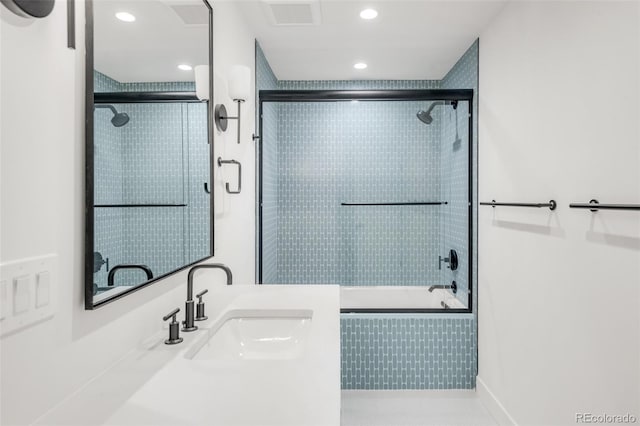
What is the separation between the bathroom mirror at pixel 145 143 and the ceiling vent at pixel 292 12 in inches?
25.1

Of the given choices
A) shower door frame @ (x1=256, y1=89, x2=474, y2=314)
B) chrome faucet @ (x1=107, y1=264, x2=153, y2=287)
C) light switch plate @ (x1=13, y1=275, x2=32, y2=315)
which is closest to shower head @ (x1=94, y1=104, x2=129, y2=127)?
chrome faucet @ (x1=107, y1=264, x2=153, y2=287)

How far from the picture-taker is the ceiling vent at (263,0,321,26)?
2.30m

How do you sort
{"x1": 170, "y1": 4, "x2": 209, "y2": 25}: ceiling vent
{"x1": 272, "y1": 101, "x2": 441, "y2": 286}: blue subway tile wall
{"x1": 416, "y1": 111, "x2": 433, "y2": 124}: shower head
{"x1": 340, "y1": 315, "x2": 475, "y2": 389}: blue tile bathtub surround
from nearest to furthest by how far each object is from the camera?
1. {"x1": 170, "y1": 4, "x2": 209, "y2": 25}: ceiling vent
2. {"x1": 340, "y1": 315, "x2": 475, "y2": 389}: blue tile bathtub surround
3. {"x1": 416, "y1": 111, "x2": 433, "y2": 124}: shower head
4. {"x1": 272, "y1": 101, "x2": 441, "y2": 286}: blue subway tile wall

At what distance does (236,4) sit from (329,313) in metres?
1.90

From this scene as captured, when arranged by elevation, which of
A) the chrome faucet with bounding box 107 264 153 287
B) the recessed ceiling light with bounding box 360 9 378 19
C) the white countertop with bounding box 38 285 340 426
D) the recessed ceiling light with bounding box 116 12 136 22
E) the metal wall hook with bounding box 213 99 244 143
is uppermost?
the recessed ceiling light with bounding box 360 9 378 19

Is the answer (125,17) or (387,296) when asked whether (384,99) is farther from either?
(125,17)

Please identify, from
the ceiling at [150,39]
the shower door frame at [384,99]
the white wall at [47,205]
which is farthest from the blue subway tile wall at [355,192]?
the white wall at [47,205]

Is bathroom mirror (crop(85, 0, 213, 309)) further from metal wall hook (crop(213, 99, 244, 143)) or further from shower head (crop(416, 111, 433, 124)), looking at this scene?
shower head (crop(416, 111, 433, 124))

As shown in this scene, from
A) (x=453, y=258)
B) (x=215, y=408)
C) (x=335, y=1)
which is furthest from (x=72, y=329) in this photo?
(x=453, y=258)

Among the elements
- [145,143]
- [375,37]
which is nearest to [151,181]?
[145,143]

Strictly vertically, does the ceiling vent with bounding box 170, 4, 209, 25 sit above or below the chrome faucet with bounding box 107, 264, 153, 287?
above

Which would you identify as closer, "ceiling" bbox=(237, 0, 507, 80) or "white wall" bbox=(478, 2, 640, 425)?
"white wall" bbox=(478, 2, 640, 425)

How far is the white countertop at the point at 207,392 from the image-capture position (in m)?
0.78

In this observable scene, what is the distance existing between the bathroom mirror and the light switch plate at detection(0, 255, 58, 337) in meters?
0.12
